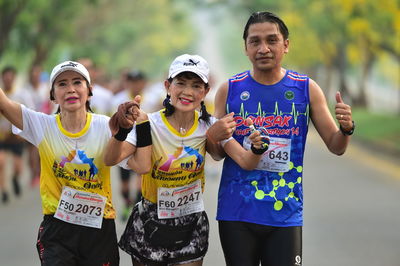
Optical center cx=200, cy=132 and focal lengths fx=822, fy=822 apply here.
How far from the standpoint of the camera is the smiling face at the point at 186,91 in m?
4.28

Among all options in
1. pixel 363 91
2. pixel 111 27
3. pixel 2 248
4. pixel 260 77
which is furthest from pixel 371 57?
pixel 260 77

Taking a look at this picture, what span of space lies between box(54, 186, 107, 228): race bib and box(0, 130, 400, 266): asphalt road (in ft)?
9.58

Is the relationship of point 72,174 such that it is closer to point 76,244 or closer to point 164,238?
point 76,244

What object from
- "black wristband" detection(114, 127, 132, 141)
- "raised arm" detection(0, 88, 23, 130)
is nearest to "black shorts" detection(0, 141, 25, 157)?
"raised arm" detection(0, 88, 23, 130)

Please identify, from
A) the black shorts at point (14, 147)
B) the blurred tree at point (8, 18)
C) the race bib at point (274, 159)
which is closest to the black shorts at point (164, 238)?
the race bib at point (274, 159)

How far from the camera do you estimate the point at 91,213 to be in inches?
175

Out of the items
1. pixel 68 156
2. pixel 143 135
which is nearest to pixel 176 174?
pixel 143 135

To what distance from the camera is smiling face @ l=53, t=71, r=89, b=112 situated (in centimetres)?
440

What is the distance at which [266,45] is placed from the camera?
4312mm

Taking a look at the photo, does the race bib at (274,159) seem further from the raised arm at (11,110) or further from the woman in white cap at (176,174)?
the raised arm at (11,110)

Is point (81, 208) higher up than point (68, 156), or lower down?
lower down

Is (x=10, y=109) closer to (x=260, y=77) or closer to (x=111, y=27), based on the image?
(x=260, y=77)

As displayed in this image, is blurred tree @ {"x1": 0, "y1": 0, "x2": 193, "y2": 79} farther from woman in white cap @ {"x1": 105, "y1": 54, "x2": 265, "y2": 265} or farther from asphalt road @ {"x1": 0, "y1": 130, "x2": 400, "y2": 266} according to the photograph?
woman in white cap @ {"x1": 105, "y1": 54, "x2": 265, "y2": 265}

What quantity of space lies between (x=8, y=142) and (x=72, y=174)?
749 cm
